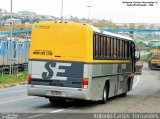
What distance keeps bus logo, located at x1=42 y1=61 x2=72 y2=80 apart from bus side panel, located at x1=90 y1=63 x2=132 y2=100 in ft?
3.63

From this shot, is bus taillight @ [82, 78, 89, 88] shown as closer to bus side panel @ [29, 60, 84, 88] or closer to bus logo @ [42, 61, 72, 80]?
bus side panel @ [29, 60, 84, 88]

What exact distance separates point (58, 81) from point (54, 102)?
2689mm

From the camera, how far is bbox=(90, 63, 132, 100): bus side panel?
62.9 feet

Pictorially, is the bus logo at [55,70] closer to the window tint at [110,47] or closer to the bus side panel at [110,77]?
the bus side panel at [110,77]

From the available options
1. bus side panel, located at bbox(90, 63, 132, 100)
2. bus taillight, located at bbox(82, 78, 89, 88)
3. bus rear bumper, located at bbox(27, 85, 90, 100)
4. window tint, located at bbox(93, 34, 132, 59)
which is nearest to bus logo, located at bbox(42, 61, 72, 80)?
bus rear bumper, located at bbox(27, 85, 90, 100)

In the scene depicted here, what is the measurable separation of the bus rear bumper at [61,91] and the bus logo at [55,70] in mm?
394

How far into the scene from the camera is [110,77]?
Answer: 71.4 feet

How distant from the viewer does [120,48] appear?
78.5 feet

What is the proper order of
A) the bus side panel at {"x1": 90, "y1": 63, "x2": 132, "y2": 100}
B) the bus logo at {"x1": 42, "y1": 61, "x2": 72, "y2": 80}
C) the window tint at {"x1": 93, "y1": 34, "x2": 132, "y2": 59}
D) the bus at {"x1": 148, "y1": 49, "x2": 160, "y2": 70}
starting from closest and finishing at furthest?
the bus logo at {"x1": 42, "y1": 61, "x2": 72, "y2": 80} < the bus side panel at {"x1": 90, "y1": 63, "x2": 132, "y2": 100} < the window tint at {"x1": 93, "y1": 34, "x2": 132, "y2": 59} < the bus at {"x1": 148, "y1": 49, "x2": 160, "y2": 70}

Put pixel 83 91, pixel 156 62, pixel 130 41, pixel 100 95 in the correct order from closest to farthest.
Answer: pixel 83 91, pixel 100 95, pixel 130 41, pixel 156 62

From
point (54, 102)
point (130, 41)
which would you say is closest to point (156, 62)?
point (130, 41)

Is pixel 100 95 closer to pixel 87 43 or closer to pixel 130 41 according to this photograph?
pixel 87 43

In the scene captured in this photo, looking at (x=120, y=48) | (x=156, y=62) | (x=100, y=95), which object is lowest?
(x=156, y=62)

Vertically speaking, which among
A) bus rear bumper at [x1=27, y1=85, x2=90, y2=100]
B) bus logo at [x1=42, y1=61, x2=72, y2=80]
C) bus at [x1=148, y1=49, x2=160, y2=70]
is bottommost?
bus at [x1=148, y1=49, x2=160, y2=70]
